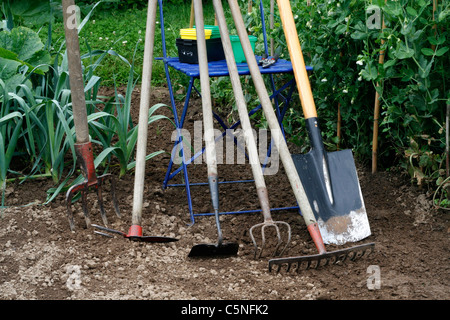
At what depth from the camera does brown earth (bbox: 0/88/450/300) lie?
2.25m

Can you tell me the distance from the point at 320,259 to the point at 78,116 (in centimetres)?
127

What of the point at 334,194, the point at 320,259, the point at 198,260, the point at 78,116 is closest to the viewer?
the point at 320,259

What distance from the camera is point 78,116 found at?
104 inches

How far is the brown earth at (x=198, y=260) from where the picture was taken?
2254mm

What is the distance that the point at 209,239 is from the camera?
2779mm

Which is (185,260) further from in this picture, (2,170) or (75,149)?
(2,170)

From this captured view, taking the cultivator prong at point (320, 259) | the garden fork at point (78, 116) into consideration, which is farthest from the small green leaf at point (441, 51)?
the garden fork at point (78, 116)

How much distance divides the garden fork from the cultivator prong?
927 mm

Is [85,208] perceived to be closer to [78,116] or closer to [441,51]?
[78,116]

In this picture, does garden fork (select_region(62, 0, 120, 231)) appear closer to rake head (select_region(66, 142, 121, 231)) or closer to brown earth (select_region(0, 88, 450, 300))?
rake head (select_region(66, 142, 121, 231))

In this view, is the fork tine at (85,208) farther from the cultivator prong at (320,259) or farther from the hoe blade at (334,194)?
the hoe blade at (334,194)

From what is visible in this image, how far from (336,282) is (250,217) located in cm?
78

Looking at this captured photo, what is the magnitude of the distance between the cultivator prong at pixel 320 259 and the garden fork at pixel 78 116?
3.04 feet

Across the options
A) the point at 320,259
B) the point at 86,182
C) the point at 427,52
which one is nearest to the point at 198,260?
the point at 320,259
